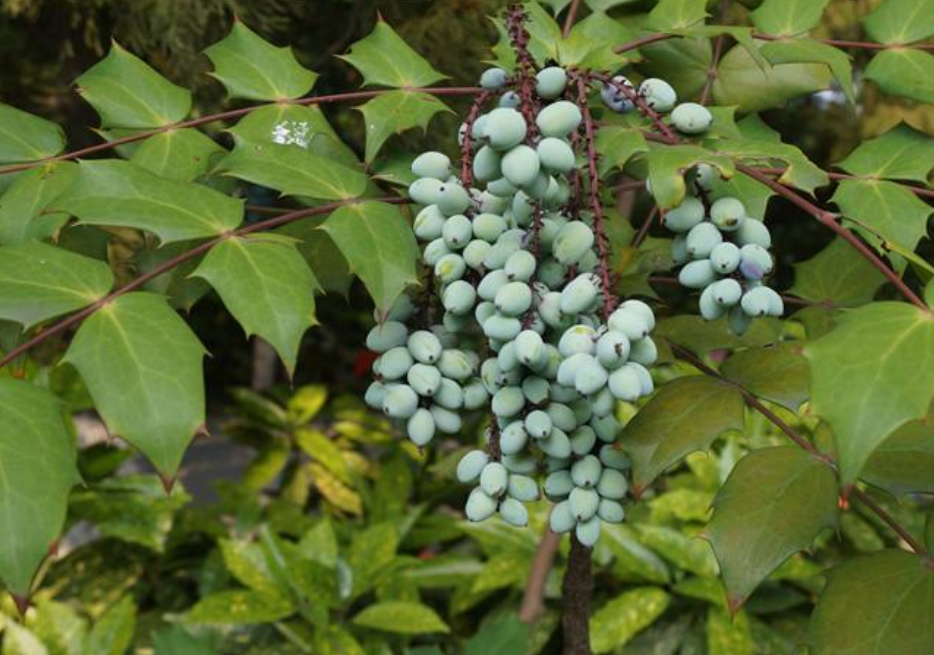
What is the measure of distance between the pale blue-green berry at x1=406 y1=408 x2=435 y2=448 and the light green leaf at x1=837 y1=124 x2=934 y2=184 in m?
0.41

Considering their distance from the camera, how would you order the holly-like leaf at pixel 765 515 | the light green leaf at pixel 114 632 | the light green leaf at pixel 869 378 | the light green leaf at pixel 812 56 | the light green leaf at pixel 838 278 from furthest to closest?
the light green leaf at pixel 114 632
the light green leaf at pixel 838 278
the light green leaf at pixel 812 56
the holly-like leaf at pixel 765 515
the light green leaf at pixel 869 378

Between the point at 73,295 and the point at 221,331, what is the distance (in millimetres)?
4934

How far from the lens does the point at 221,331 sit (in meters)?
5.53

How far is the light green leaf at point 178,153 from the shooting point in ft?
2.81

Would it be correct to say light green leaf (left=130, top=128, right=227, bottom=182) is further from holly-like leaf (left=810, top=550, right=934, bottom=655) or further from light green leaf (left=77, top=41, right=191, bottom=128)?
holly-like leaf (left=810, top=550, right=934, bottom=655)

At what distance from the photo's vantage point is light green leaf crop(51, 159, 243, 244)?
0.71m

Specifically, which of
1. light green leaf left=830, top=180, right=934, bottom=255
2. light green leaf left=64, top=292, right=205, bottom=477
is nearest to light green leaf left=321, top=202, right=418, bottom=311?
light green leaf left=64, top=292, right=205, bottom=477

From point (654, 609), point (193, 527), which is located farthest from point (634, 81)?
point (193, 527)

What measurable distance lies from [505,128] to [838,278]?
59 centimetres

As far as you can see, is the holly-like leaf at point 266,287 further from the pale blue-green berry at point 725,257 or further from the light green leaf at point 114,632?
the light green leaf at point 114,632

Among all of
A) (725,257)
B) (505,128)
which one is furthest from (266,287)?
(725,257)

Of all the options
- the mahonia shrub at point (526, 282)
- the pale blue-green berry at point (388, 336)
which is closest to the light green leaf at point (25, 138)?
the mahonia shrub at point (526, 282)

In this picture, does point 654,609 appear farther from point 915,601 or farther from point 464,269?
point 464,269

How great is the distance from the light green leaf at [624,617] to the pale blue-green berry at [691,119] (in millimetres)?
1436
